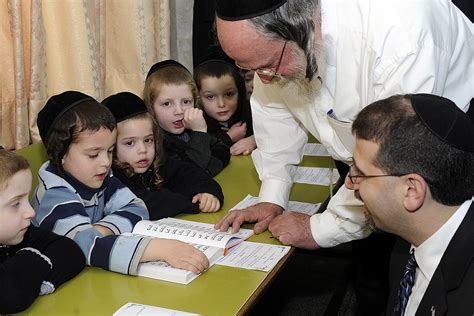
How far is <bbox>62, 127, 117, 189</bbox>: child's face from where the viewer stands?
2.03 m

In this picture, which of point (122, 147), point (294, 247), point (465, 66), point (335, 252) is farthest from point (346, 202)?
point (335, 252)

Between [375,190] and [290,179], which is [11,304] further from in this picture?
[290,179]

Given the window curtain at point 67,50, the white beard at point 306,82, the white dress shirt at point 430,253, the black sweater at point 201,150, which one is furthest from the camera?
the window curtain at point 67,50

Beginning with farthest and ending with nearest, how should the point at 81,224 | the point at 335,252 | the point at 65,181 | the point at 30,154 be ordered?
the point at 335,252, the point at 30,154, the point at 65,181, the point at 81,224

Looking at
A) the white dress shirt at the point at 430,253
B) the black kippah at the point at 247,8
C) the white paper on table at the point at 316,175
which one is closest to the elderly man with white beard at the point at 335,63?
the black kippah at the point at 247,8

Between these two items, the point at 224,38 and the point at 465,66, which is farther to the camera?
the point at 465,66

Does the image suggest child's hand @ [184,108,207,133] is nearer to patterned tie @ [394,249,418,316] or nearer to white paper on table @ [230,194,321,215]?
white paper on table @ [230,194,321,215]

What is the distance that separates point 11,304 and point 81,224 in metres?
0.43

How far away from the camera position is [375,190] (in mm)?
1563

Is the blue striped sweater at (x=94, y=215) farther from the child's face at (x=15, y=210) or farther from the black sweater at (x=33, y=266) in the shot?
the child's face at (x=15, y=210)

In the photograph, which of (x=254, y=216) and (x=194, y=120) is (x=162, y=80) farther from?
(x=254, y=216)

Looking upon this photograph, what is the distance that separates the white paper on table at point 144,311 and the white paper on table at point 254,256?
315 millimetres

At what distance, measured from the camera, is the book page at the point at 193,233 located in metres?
1.92

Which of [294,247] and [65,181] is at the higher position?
[65,181]
